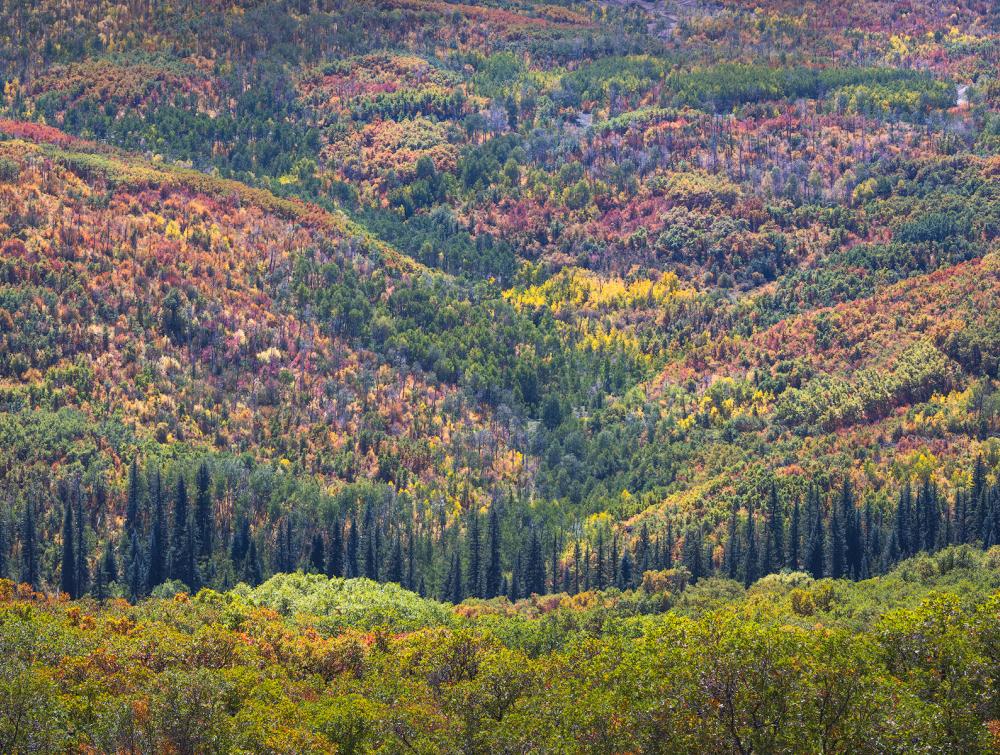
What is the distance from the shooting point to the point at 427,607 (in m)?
196

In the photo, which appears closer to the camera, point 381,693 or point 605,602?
point 381,693

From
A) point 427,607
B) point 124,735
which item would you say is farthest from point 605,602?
point 124,735

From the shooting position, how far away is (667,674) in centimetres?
10175

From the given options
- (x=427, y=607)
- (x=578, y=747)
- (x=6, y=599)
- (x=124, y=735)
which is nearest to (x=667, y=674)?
(x=578, y=747)

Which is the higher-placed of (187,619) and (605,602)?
(187,619)

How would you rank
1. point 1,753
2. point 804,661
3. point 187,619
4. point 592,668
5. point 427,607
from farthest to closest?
point 427,607 → point 187,619 → point 592,668 → point 1,753 → point 804,661

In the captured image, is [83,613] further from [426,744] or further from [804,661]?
[804,661]

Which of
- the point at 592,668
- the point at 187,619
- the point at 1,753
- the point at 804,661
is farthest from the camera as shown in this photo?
the point at 187,619

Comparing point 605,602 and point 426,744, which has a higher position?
point 426,744

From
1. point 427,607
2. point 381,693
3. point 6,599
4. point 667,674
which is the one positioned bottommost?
point 427,607

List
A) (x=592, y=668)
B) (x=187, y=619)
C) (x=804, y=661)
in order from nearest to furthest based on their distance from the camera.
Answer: (x=804, y=661), (x=592, y=668), (x=187, y=619)

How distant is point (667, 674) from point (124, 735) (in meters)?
36.1

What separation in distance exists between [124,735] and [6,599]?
53827 mm

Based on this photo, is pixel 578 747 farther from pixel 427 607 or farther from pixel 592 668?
pixel 427 607
